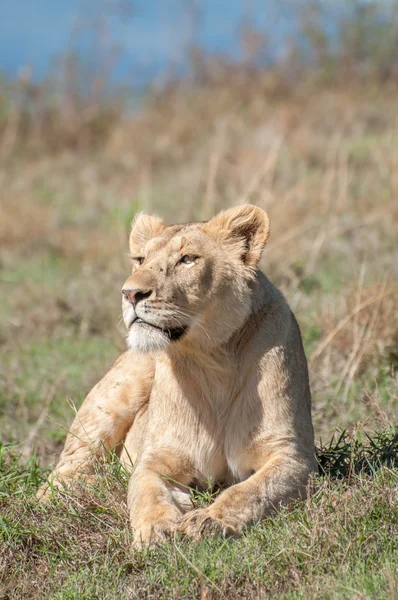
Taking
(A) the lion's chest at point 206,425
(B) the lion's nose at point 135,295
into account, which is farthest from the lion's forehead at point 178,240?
(A) the lion's chest at point 206,425

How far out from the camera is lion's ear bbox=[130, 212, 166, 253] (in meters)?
4.15

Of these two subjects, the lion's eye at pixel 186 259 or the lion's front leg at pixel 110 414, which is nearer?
the lion's eye at pixel 186 259

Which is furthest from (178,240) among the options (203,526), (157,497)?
(203,526)

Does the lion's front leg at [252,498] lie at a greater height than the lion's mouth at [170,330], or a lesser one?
lesser

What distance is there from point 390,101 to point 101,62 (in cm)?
549

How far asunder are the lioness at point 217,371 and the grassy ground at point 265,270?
187 mm

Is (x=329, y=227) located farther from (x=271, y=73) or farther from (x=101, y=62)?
(x=101, y=62)

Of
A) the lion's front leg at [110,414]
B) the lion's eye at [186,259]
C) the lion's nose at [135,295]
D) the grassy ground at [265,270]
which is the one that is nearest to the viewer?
the grassy ground at [265,270]

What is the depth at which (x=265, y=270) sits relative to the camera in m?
7.75

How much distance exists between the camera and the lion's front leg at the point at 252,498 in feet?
10.6

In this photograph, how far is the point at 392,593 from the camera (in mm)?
2625

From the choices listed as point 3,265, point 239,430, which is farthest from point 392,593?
point 3,265

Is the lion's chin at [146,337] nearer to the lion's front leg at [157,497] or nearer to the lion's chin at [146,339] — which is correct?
the lion's chin at [146,339]

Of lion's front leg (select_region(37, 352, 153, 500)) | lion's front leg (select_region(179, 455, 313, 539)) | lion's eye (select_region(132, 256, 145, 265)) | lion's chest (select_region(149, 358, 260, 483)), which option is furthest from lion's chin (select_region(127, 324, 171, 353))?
lion's front leg (select_region(37, 352, 153, 500))
